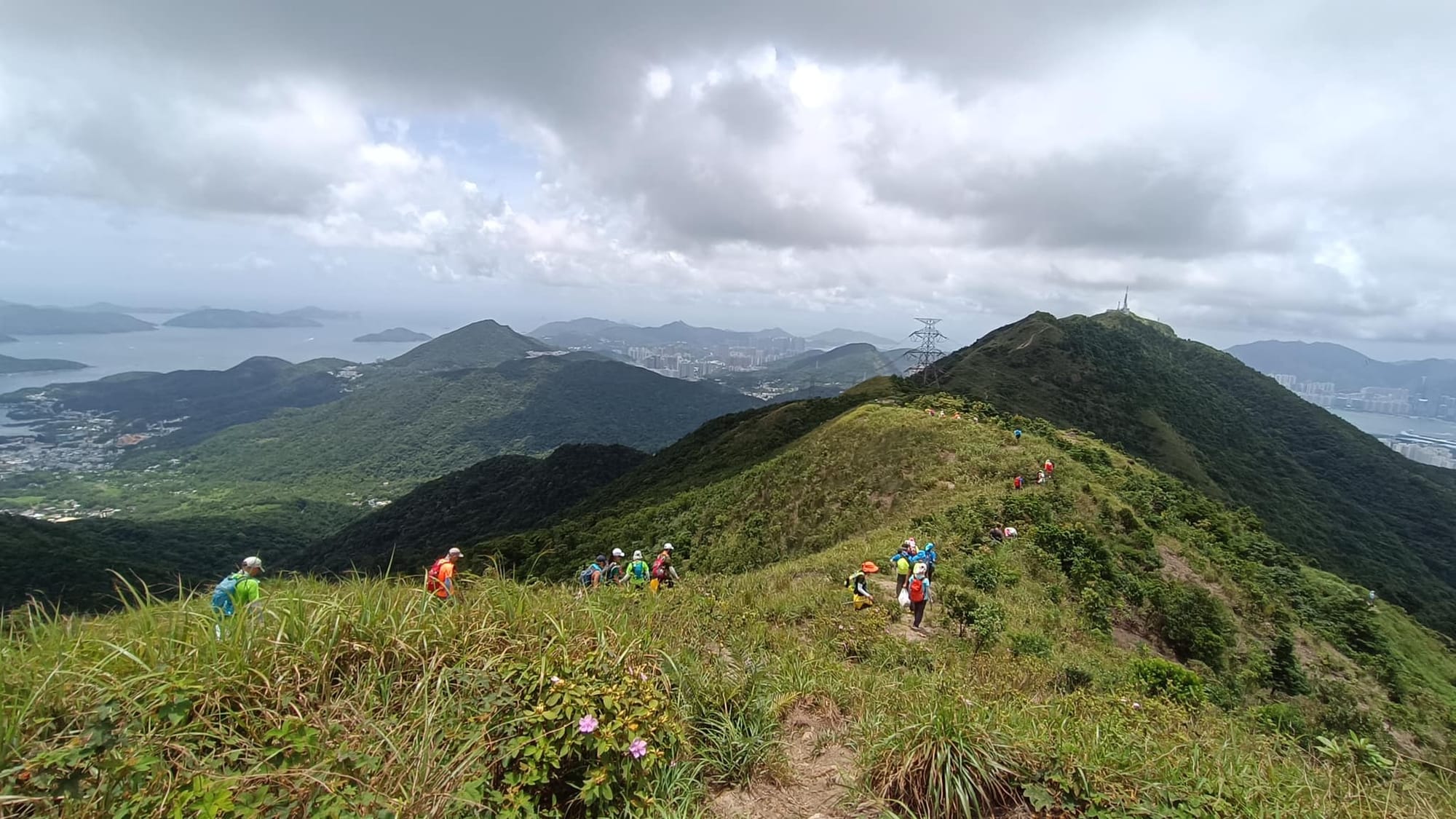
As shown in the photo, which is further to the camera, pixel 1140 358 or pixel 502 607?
pixel 1140 358

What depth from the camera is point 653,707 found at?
3.46m

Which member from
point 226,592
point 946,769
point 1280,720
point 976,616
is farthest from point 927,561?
point 226,592

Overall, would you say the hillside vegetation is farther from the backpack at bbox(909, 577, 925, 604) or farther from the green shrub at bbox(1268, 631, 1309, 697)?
the green shrub at bbox(1268, 631, 1309, 697)

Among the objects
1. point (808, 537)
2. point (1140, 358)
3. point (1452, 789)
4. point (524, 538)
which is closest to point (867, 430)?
point (808, 537)

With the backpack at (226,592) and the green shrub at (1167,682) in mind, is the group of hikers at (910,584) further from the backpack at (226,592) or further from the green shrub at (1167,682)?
the backpack at (226,592)

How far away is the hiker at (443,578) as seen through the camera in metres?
4.72

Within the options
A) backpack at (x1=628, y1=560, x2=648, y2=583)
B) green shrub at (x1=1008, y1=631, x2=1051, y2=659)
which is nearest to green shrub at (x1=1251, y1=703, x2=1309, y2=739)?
green shrub at (x1=1008, y1=631, x2=1051, y2=659)

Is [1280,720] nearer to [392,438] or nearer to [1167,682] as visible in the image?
[1167,682]

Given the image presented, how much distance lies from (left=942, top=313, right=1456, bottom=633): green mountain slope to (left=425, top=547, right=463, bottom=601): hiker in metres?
48.1

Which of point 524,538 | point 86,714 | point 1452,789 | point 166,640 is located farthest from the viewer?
point 524,538

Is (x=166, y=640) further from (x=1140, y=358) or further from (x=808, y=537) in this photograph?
(x=1140, y=358)

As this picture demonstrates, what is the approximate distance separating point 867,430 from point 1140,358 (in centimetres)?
7806

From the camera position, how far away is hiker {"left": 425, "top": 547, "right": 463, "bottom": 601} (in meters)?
4.72

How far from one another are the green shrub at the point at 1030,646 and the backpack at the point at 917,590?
1577mm
